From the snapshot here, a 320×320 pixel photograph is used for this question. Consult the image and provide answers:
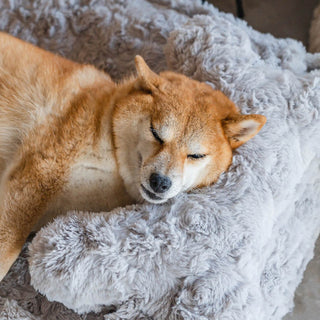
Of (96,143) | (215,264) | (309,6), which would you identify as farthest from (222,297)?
(309,6)

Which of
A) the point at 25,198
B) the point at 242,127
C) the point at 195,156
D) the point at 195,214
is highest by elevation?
the point at 242,127

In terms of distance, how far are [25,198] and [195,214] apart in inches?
19.6

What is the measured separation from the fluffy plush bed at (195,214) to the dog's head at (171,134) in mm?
78

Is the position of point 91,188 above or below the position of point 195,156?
below

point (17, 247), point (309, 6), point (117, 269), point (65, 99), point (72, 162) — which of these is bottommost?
point (17, 247)

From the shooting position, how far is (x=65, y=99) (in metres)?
1.27

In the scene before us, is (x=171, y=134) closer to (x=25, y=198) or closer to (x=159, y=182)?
(x=159, y=182)

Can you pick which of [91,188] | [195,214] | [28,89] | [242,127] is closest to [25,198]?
[91,188]

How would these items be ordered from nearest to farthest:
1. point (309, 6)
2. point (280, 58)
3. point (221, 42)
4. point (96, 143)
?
point (96, 143) < point (221, 42) < point (280, 58) < point (309, 6)

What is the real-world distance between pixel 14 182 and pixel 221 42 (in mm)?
911

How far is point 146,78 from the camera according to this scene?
1227 millimetres

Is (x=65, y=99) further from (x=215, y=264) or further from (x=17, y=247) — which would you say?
(x=215, y=264)

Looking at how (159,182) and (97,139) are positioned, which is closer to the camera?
(159,182)

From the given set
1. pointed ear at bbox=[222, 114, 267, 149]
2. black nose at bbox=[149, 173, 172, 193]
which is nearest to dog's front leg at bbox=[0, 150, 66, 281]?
black nose at bbox=[149, 173, 172, 193]
